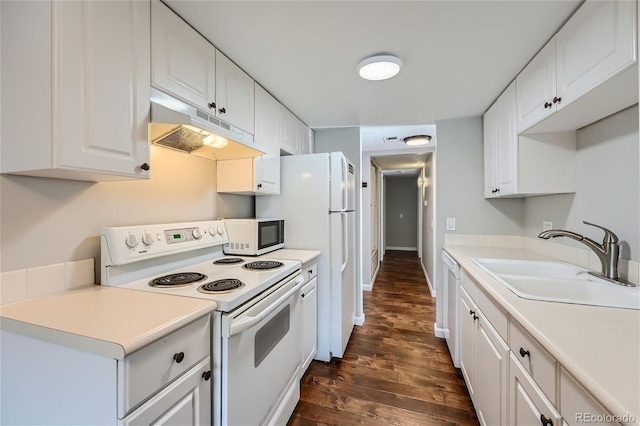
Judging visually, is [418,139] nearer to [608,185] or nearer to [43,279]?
[608,185]

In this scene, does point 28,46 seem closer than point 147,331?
No

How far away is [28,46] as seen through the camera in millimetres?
850

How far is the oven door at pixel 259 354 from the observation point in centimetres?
102

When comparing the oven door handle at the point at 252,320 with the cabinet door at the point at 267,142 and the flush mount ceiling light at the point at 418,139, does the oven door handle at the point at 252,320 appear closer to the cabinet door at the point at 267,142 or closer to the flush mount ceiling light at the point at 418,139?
the cabinet door at the point at 267,142

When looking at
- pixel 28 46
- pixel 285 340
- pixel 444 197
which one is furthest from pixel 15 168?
pixel 444 197

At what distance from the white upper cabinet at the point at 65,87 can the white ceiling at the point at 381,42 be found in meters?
0.41

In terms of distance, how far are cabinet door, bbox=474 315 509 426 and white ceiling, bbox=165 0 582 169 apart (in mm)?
1496

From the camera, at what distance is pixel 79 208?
113cm

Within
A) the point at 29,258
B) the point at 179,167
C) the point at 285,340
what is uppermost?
the point at 179,167

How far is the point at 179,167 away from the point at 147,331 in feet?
3.76

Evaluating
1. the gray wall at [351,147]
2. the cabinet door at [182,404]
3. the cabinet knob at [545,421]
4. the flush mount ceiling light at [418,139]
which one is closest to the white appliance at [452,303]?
the gray wall at [351,147]

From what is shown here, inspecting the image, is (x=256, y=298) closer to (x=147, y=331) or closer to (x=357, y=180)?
(x=147, y=331)

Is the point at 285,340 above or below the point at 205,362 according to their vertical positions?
below

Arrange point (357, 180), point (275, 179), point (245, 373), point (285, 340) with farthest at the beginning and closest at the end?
point (357, 180), point (275, 179), point (285, 340), point (245, 373)
